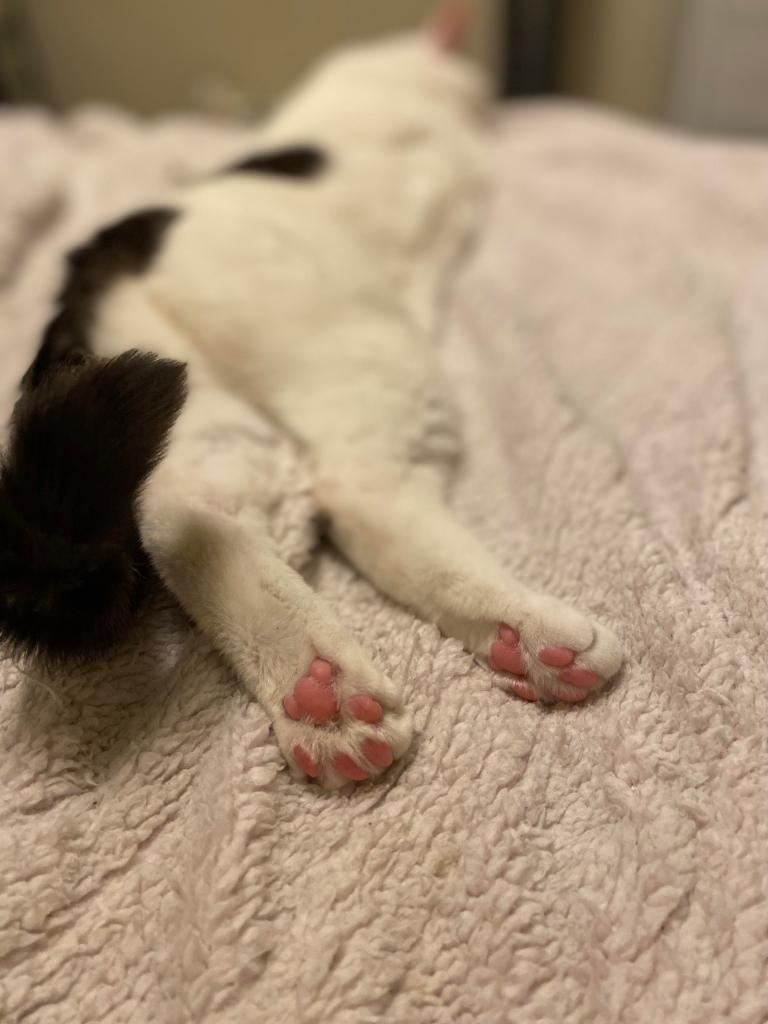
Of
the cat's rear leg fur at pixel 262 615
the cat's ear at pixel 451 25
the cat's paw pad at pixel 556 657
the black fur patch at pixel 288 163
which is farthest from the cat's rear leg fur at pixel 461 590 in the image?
the cat's ear at pixel 451 25

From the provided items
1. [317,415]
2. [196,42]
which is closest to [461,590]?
[317,415]

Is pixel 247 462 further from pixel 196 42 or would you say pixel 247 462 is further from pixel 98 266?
pixel 196 42

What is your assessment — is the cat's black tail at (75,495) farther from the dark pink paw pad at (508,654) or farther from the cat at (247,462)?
the dark pink paw pad at (508,654)

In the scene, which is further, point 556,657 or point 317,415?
point 317,415

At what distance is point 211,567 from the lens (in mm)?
799

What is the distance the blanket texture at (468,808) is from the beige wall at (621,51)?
5.38ft

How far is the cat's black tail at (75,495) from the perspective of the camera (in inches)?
24.7

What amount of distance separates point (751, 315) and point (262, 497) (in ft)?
2.60

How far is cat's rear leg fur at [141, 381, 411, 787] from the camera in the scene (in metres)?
0.71

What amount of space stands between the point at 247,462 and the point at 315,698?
0.31 meters

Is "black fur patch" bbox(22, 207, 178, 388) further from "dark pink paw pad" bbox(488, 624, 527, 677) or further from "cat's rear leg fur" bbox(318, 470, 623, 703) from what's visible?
"dark pink paw pad" bbox(488, 624, 527, 677)

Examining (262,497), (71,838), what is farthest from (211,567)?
(71,838)

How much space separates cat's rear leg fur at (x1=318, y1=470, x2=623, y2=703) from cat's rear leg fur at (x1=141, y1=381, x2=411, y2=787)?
0.11 m

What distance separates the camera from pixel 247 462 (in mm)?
911
